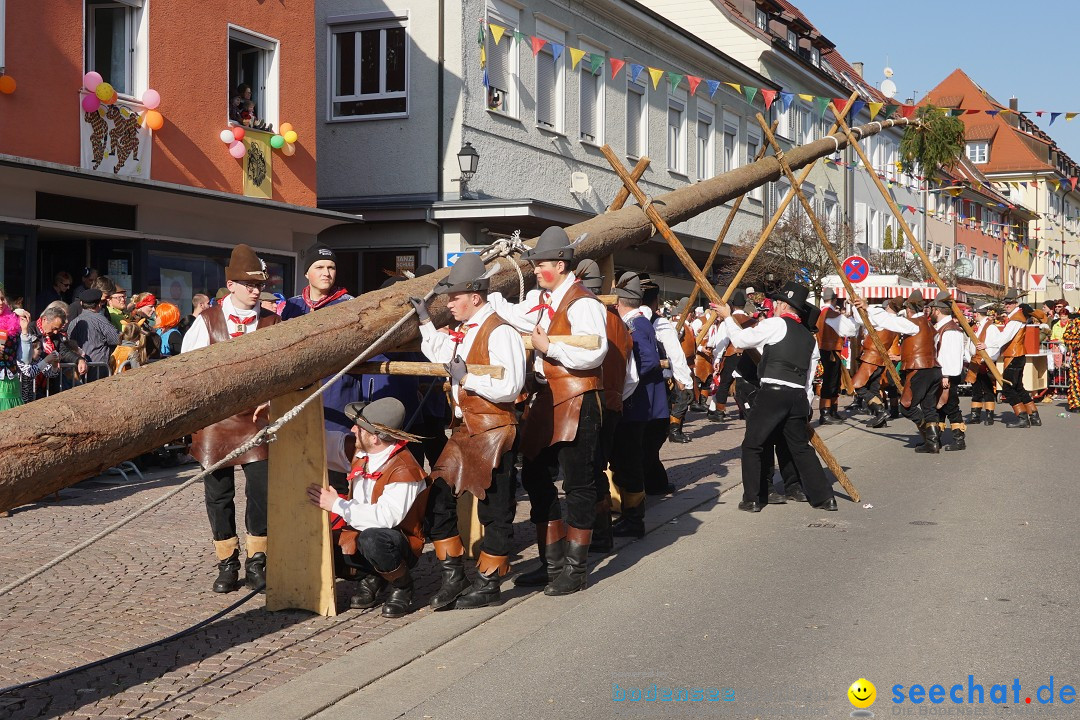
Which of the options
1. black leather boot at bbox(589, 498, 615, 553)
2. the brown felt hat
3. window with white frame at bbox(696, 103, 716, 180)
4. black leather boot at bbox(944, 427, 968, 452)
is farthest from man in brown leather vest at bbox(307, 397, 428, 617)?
window with white frame at bbox(696, 103, 716, 180)

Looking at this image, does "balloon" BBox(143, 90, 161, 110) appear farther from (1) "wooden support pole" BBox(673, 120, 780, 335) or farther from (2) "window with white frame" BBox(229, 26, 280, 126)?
(1) "wooden support pole" BBox(673, 120, 780, 335)

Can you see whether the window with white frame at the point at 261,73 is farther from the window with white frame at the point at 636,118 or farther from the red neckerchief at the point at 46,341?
the window with white frame at the point at 636,118

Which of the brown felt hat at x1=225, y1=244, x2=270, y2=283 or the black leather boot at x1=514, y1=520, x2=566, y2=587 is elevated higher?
the brown felt hat at x1=225, y1=244, x2=270, y2=283

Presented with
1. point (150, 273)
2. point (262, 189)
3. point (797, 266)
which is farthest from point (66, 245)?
point (797, 266)

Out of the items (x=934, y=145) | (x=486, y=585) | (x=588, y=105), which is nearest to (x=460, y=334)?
(x=486, y=585)

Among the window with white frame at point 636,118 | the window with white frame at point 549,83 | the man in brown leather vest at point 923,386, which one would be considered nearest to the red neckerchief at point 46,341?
the man in brown leather vest at point 923,386

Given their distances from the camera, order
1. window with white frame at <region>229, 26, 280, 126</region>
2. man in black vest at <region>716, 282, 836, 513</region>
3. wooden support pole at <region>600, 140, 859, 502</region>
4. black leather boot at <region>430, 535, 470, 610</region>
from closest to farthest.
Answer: black leather boot at <region>430, 535, 470, 610</region> → man in black vest at <region>716, 282, 836, 513</region> → wooden support pole at <region>600, 140, 859, 502</region> → window with white frame at <region>229, 26, 280, 126</region>

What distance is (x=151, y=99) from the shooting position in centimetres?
1475

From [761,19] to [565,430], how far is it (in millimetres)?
35467

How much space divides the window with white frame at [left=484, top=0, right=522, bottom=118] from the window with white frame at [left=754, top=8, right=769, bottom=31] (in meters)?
18.6

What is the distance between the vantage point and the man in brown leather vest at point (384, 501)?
20.0 ft

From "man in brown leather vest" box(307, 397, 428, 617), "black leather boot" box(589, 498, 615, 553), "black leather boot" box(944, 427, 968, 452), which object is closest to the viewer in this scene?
"man in brown leather vest" box(307, 397, 428, 617)

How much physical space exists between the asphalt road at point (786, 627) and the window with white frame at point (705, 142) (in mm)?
21935

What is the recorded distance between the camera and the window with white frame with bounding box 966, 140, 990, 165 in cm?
7219
